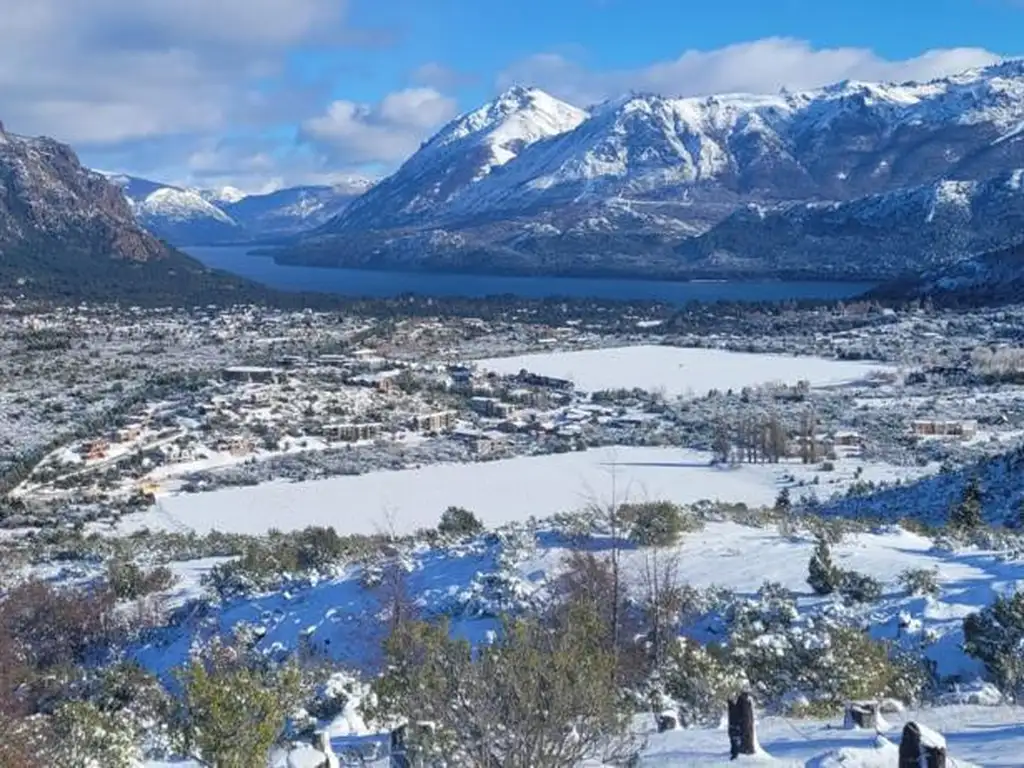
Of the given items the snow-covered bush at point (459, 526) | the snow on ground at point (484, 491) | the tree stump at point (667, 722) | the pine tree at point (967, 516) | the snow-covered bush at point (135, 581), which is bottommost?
the snow on ground at point (484, 491)

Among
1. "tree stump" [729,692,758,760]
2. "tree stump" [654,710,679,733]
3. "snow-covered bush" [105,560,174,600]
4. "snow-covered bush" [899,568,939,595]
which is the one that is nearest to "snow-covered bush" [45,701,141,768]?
"tree stump" [654,710,679,733]

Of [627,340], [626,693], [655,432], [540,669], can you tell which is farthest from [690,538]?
[627,340]

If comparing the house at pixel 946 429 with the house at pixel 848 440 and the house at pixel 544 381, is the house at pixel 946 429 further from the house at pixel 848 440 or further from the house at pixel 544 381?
the house at pixel 544 381

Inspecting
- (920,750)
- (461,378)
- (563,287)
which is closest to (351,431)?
(461,378)

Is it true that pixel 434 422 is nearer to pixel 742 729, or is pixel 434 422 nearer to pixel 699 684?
pixel 699 684

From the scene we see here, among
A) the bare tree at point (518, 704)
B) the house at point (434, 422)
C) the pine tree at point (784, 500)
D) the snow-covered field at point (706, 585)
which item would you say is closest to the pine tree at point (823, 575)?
the snow-covered field at point (706, 585)

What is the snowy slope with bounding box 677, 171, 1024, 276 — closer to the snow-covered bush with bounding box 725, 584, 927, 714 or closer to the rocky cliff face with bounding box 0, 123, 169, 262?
the rocky cliff face with bounding box 0, 123, 169, 262

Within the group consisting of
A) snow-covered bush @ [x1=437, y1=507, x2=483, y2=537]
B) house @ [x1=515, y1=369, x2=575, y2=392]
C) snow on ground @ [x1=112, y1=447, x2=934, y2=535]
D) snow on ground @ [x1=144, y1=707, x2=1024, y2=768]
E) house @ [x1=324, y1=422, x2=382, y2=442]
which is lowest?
snow on ground @ [x1=112, y1=447, x2=934, y2=535]
